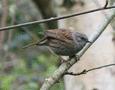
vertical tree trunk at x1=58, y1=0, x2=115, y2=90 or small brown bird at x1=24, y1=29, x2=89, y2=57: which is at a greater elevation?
small brown bird at x1=24, y1=29, x2=89, y2=57

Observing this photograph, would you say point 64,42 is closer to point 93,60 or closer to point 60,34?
point 60,34

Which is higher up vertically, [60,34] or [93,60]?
[60,34]

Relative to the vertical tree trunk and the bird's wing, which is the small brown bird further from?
the vertical tree trunk

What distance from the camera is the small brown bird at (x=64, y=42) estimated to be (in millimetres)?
2312

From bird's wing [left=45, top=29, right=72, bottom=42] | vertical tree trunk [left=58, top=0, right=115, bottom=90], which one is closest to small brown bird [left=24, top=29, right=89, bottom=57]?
bird's wing [left=45, top=29, right=72, bottom=42]

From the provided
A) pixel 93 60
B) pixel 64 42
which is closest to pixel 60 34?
pixel 64 42

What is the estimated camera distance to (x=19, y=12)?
632 cm

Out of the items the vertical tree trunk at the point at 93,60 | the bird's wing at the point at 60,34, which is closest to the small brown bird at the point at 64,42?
the bird's wing at the point at 60,34

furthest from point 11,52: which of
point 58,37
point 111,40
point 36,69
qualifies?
point 58,37

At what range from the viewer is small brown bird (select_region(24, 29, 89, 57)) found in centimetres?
231

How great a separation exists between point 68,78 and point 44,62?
2.95 m

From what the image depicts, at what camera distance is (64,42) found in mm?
2357

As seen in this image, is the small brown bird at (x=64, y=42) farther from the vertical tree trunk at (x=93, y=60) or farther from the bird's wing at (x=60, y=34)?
the vertical tree trunk at (x=93, y=60)

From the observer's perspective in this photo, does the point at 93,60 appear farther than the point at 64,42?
Yes
